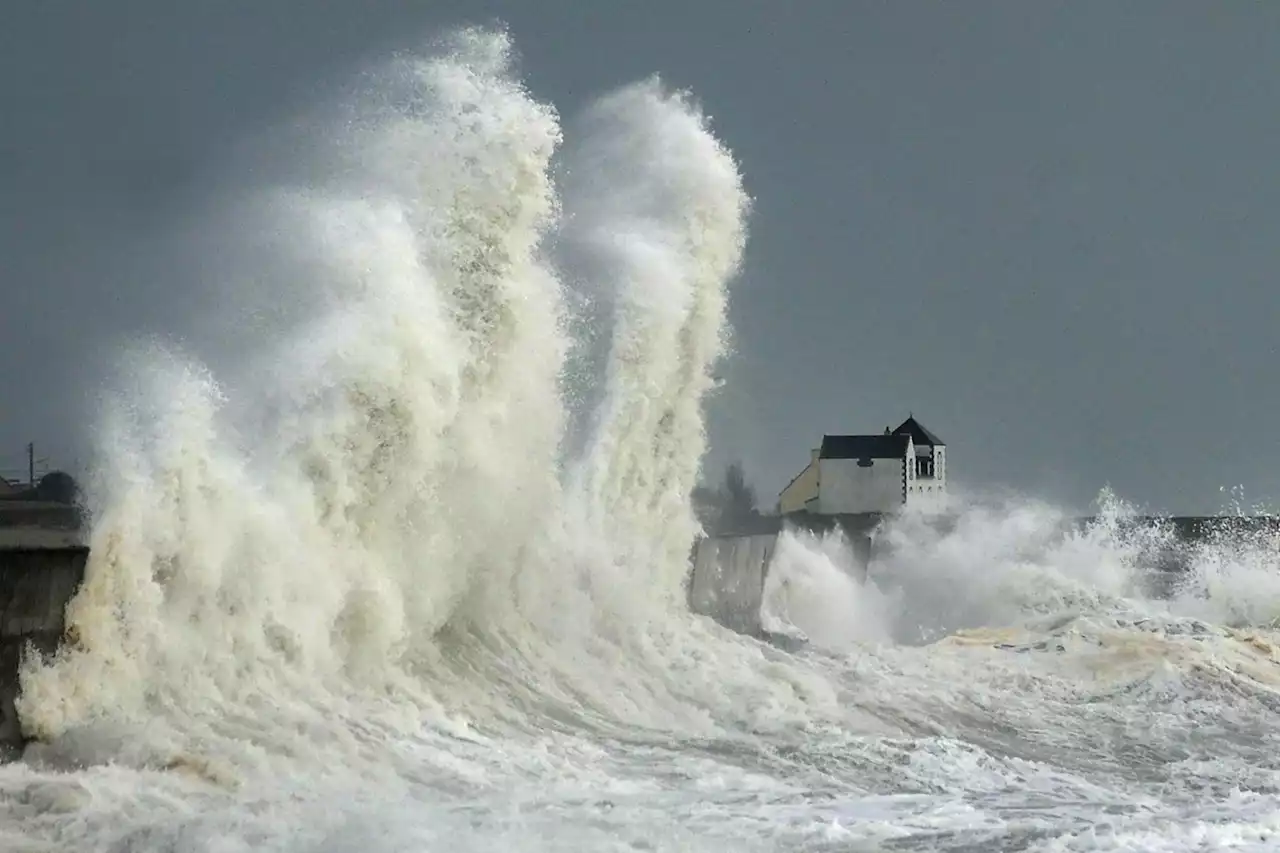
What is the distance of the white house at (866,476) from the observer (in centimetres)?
6291

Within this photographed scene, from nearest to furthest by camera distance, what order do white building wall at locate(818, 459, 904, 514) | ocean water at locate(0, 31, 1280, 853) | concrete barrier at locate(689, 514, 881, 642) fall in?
ocean water at locate(0, 31, 1280, 853) < concrete barrier at locate(689, 514, 881, 642) < white building wall at locate(818, 459, 904, 514)

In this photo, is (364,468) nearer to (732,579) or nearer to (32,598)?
(32,598)

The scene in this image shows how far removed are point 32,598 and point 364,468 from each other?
3.48m

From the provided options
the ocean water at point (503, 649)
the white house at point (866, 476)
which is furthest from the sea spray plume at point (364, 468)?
the white house at point (866, 476)

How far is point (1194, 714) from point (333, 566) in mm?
7721

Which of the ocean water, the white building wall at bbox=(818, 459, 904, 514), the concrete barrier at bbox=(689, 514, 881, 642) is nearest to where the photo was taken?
the ocean water

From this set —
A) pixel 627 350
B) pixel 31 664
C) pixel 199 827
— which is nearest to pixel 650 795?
pixel 199 827

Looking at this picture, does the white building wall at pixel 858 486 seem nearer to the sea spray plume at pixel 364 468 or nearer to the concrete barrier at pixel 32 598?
the sea spray plume at pixel 364 468

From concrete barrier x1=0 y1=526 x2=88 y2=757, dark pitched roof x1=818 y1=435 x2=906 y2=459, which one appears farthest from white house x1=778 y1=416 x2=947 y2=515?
concrete barrier x1=0 y1=526 x2=88 y2=757

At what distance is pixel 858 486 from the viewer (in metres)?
63.4

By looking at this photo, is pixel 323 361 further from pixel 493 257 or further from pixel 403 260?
pixel 493 257

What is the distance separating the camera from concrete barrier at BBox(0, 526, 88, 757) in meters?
9.43

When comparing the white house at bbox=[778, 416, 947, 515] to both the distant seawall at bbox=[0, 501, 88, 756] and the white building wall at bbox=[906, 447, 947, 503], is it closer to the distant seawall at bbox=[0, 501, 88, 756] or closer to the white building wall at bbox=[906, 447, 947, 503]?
the white building wall at bbox=[906, 447, 947, 503]

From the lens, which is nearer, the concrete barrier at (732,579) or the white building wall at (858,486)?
the concrete barrier at (732,579)
